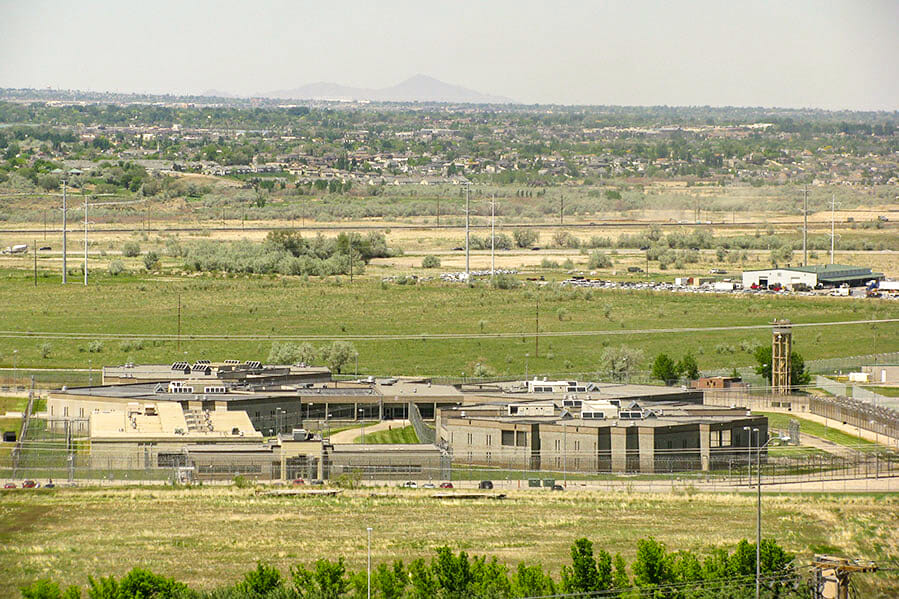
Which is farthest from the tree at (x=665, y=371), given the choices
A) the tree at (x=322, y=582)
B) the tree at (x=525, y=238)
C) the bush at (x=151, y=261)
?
the tree at (x=525, y=238)

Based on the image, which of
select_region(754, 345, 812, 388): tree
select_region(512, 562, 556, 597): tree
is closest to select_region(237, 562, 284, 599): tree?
select_region(512, 562, 556, 597): tree

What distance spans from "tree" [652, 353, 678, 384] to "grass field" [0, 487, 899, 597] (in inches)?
713

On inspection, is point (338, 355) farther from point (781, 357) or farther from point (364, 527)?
point (364, 527)

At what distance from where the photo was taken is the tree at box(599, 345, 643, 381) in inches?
2296

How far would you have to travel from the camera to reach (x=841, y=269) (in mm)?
92000

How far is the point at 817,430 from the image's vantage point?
47.2 metres

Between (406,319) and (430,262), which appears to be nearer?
(406,319)

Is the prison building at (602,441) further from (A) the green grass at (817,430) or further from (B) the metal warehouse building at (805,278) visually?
(B) the metal warehouse building at (805,278)

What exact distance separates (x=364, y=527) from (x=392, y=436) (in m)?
11.3

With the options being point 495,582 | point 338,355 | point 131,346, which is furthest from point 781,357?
point 495,582

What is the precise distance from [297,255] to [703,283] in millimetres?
29857

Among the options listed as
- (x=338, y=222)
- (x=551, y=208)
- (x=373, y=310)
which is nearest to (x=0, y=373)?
(x=373, y=310)

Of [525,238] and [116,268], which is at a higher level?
[525,238]

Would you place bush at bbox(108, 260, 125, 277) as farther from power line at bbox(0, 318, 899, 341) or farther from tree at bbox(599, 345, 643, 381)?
tree at bbox(599, 345, 643, 381)
